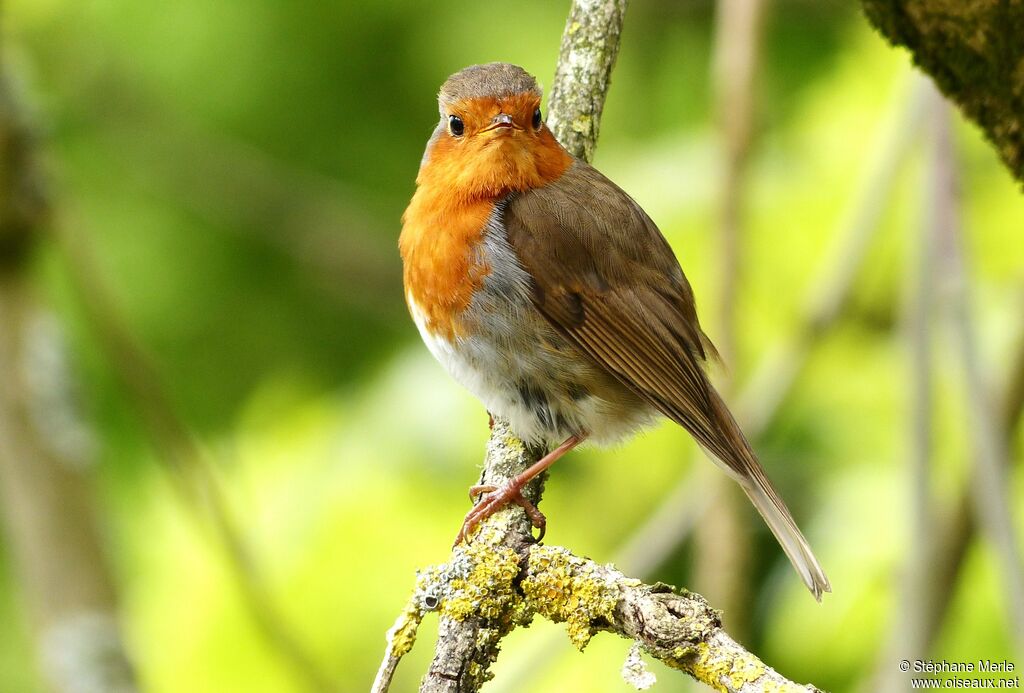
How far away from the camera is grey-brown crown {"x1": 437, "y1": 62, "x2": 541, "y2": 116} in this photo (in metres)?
3.12

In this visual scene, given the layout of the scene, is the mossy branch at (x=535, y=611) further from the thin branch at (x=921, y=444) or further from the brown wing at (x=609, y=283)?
the thin branch at (x=921, y=444)

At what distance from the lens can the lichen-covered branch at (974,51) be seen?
2320 millimetres

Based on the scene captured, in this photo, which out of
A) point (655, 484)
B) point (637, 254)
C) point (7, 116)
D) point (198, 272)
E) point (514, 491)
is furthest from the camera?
point (198, 272)

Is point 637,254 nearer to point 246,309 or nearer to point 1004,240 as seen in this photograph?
point 1004,240

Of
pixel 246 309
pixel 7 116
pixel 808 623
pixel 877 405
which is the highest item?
pixel 246 309

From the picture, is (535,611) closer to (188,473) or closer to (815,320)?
(815,320)

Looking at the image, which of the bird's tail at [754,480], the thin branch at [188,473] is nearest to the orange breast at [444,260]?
the bird's tail at [754,480]

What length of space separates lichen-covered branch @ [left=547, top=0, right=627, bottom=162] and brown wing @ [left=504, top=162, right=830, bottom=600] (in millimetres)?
97

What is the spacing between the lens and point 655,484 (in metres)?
4.18

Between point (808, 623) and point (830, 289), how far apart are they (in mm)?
956

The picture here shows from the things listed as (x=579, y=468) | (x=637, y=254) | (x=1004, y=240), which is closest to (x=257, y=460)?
(x=579, y=468)

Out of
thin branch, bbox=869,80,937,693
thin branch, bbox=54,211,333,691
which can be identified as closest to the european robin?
thin branch, bbox=869,80,937,693

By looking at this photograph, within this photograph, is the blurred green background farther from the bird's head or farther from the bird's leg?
the bird's head

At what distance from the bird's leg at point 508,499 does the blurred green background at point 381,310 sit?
55 centimetres
